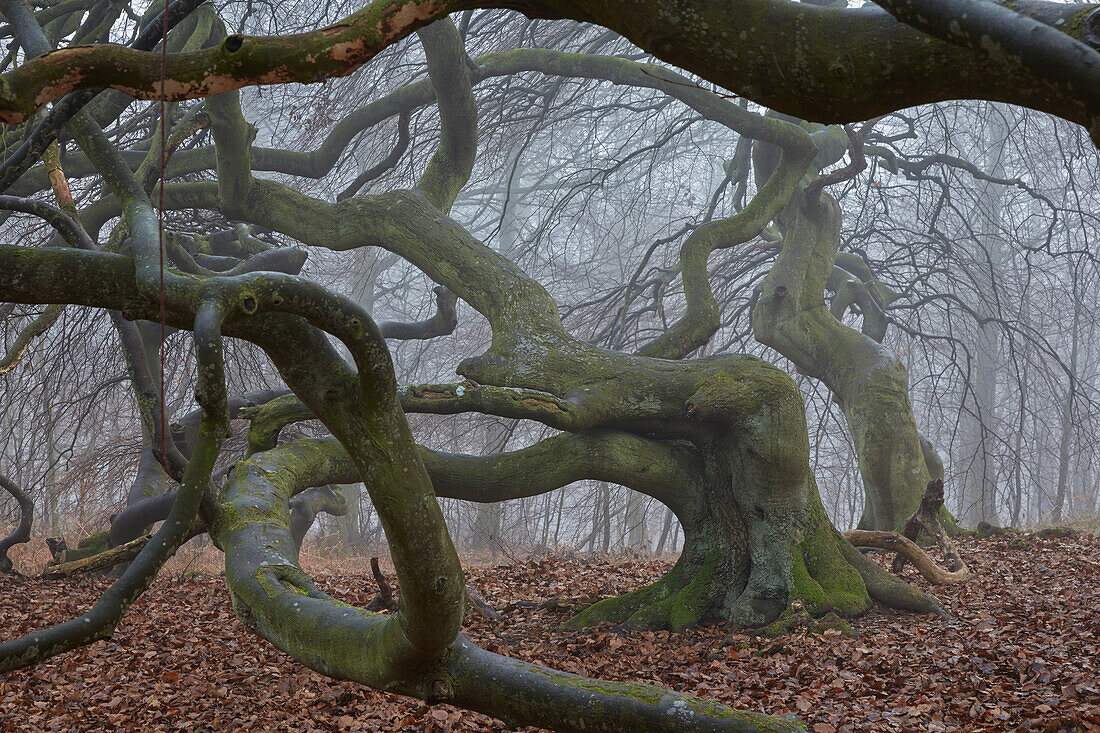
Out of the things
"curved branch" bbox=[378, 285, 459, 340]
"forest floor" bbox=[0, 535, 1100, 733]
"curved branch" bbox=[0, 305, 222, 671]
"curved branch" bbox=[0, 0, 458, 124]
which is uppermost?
"curved branch" bbox=[378, 285, 459, 340]

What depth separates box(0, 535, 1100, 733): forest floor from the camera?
3518mm

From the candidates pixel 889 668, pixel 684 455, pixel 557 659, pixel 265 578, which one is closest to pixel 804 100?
pixel 265 578

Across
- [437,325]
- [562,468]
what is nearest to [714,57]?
[562,468]

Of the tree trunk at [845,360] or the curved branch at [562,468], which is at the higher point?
the tree trunk at [845,360]

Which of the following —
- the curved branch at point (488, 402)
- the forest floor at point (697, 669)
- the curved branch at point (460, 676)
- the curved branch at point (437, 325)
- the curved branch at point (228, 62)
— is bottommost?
the forest floor at point (697, 669)

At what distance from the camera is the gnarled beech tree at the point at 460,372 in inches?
72.5

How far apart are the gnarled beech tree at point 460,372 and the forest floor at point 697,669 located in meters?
0.52

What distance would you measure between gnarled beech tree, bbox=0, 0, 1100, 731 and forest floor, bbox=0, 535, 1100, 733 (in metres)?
0.52

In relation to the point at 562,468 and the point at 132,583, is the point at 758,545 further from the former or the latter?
the point at 132,583

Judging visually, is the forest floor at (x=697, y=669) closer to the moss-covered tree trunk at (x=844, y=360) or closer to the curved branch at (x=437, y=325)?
the moss-covered tree trunk at (x=844, y=360)

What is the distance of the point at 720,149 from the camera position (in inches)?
593

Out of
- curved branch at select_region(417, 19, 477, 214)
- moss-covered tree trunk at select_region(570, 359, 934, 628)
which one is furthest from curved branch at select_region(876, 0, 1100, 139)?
curved branch at select_region(417, 19, 477, 214)

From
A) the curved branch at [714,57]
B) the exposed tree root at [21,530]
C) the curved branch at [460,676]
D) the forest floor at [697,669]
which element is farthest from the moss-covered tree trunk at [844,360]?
the exposed tree root at [21,530]

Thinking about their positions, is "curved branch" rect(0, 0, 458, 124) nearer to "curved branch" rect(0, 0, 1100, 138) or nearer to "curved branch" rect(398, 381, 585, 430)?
"curved branch" rect(0, 0, 1100, 138)
